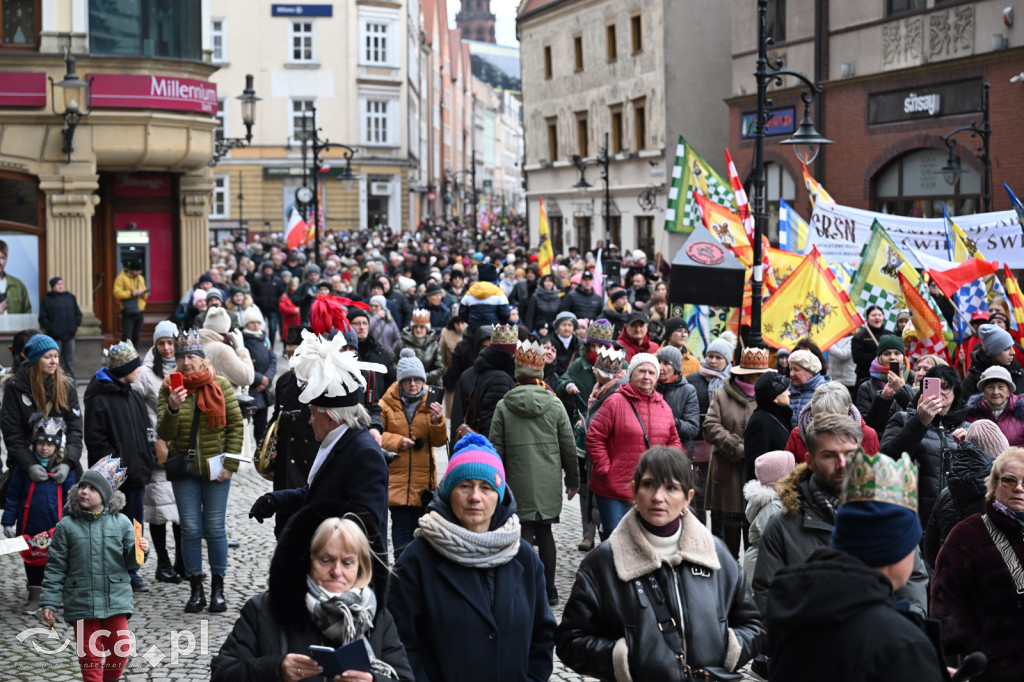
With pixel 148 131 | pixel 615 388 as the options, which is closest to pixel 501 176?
pixel 148 131

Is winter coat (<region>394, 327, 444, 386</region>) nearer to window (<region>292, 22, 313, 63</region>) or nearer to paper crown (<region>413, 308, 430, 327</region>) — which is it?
paper crown (<region>413, 308, 430, 327</region>)

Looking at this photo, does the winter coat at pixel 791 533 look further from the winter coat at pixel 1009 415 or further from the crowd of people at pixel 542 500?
the winter coat at pixel 1009 415

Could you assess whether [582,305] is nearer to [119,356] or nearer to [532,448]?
[532,448]

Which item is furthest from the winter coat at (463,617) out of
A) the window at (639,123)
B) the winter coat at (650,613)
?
the window at (639,123)

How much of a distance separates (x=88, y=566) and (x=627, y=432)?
3.43m

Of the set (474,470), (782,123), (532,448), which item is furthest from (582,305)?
(782,123)

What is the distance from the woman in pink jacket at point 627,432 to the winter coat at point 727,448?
33cm

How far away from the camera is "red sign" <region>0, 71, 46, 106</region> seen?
68.1 ft

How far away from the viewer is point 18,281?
21.3 m

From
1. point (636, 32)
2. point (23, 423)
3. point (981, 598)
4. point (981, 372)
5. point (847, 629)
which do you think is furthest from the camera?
point (636, 32)

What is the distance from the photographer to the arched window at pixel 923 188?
84.5 ft

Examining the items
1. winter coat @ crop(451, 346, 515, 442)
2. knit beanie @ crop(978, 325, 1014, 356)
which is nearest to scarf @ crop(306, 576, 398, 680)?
winter coat @ crop(451, 346, 515, 442)

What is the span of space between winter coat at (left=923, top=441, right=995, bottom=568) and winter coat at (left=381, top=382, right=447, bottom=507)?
342cm

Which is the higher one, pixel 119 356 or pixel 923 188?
pixel 923 188
